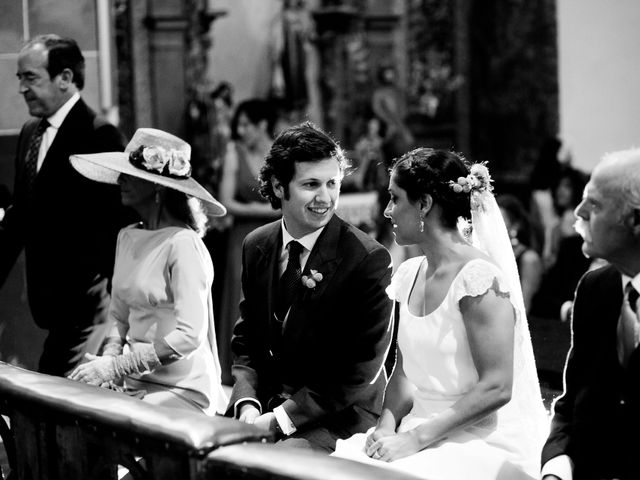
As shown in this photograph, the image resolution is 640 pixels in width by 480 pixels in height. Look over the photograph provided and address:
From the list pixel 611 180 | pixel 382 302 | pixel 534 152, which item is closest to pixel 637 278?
pixel 611 180

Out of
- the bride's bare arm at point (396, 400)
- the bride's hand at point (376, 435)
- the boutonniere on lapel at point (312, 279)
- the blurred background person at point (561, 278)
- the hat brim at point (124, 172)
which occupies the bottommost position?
the blurred background person at point (561, 278)

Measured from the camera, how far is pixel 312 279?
3297mm

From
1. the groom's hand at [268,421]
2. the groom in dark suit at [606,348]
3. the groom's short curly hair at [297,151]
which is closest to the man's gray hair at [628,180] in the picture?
the groom in dark suit at [606,348]

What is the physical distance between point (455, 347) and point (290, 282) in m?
0.68

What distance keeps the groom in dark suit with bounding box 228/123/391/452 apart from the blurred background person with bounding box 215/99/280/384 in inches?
171

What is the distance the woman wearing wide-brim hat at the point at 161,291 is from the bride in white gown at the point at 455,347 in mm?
724

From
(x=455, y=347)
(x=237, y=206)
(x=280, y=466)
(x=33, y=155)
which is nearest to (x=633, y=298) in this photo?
(x=455, y=347)

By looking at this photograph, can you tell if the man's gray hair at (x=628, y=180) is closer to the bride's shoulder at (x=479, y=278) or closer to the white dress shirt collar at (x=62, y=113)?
the bride's shoulder at (x=479, y=278)

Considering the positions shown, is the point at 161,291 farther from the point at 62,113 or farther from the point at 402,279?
the point at 62,113

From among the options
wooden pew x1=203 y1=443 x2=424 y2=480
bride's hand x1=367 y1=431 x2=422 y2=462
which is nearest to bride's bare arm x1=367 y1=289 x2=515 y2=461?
bride's hand x1=367 y1=431 x2=422 y2=462

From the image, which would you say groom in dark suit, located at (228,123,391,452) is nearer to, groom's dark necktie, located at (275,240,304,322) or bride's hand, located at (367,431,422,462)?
groom's dark necktie, located at (275,240,304,322)

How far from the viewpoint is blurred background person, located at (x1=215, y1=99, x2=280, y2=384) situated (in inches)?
309

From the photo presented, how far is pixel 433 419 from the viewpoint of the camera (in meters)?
2.85

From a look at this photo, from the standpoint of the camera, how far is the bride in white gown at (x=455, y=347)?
9.25 ft
